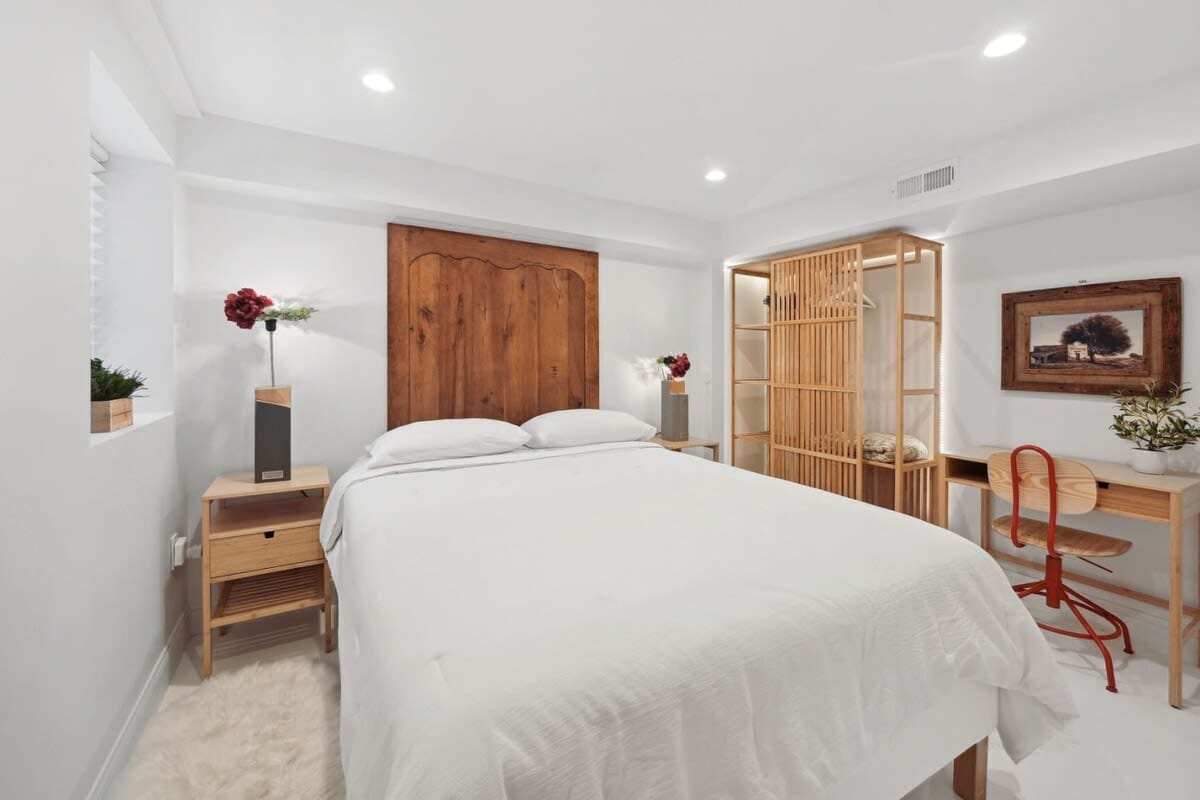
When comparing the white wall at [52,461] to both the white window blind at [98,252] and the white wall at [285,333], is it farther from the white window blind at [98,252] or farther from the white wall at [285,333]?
the white wall at [285,333]

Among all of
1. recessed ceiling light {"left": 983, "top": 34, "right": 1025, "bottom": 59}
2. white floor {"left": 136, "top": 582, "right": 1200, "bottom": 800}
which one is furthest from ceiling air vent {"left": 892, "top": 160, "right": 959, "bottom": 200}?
white floor {"left": 136, "top": 582, "right": 1200, "bottom": 800}

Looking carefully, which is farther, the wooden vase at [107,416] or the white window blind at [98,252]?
the white window blind at [98,252]

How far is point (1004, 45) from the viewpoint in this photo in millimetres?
1888

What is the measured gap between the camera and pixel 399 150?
108 inches

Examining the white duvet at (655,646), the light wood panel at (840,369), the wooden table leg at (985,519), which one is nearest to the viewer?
the white duvet at (655,646)

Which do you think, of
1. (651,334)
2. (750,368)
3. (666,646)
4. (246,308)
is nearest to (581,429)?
(651,334)

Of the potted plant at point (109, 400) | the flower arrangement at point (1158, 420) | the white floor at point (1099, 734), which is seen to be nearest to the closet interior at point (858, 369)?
the flower arrangement at point (1158, 420)

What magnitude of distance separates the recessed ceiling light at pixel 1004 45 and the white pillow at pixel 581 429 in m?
2.30

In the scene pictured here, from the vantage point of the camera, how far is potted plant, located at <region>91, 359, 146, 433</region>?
1.62 meters

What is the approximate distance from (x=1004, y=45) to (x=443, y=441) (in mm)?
2780

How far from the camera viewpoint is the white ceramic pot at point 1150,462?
7.70ft

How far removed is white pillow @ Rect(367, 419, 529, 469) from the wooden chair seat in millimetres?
2482

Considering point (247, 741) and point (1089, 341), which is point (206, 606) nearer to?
point (247, 741)

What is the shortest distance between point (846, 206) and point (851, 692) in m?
2.87
